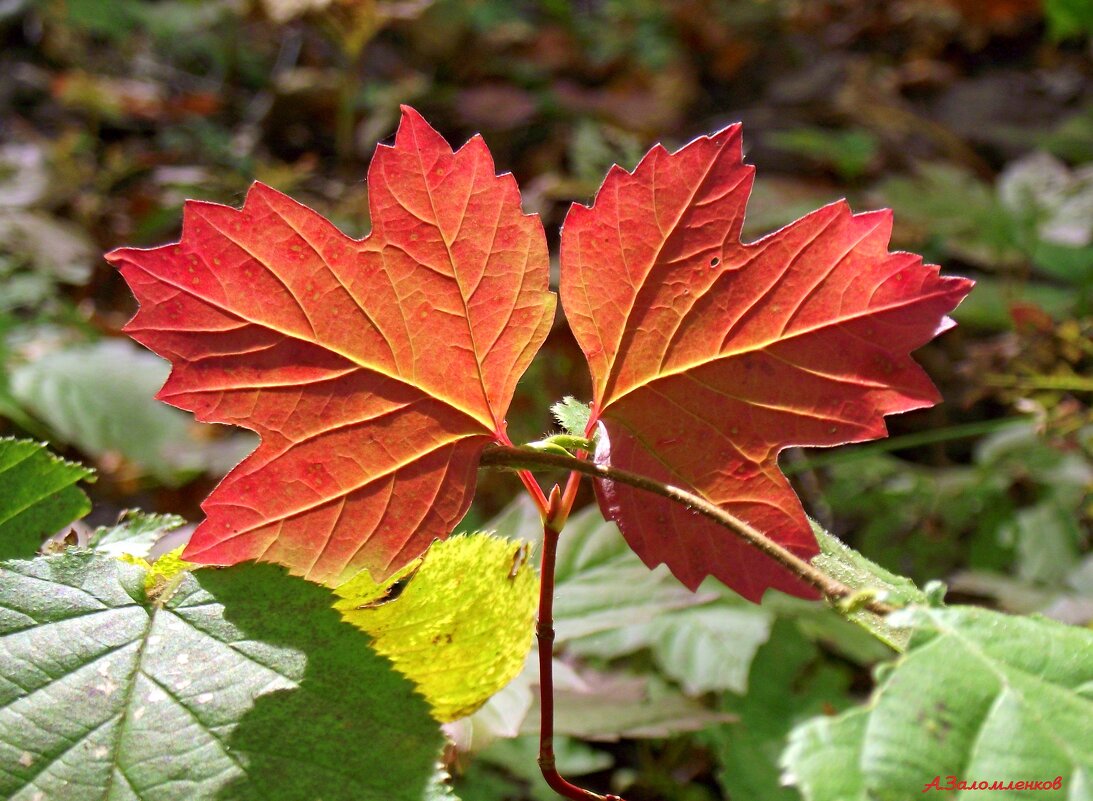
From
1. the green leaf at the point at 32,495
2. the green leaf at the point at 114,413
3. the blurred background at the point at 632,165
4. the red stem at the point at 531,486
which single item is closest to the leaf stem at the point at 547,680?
the red stem at the point at 531,486

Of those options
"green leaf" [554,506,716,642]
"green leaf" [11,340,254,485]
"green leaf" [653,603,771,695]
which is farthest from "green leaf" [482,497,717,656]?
"green leaf" [11,340,254,485]

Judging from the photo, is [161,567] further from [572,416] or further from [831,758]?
[831,758]

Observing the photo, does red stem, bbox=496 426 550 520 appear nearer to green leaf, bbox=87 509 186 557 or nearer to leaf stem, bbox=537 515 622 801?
leaf stem, bbox=537 515 622 801

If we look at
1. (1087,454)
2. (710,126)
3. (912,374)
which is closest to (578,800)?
(912,374)

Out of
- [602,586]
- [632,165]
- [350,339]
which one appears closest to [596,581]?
[602,586]

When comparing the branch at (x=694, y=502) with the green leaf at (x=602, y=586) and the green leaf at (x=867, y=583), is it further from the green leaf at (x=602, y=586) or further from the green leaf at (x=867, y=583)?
the green leaf at (x=602, y=586)
